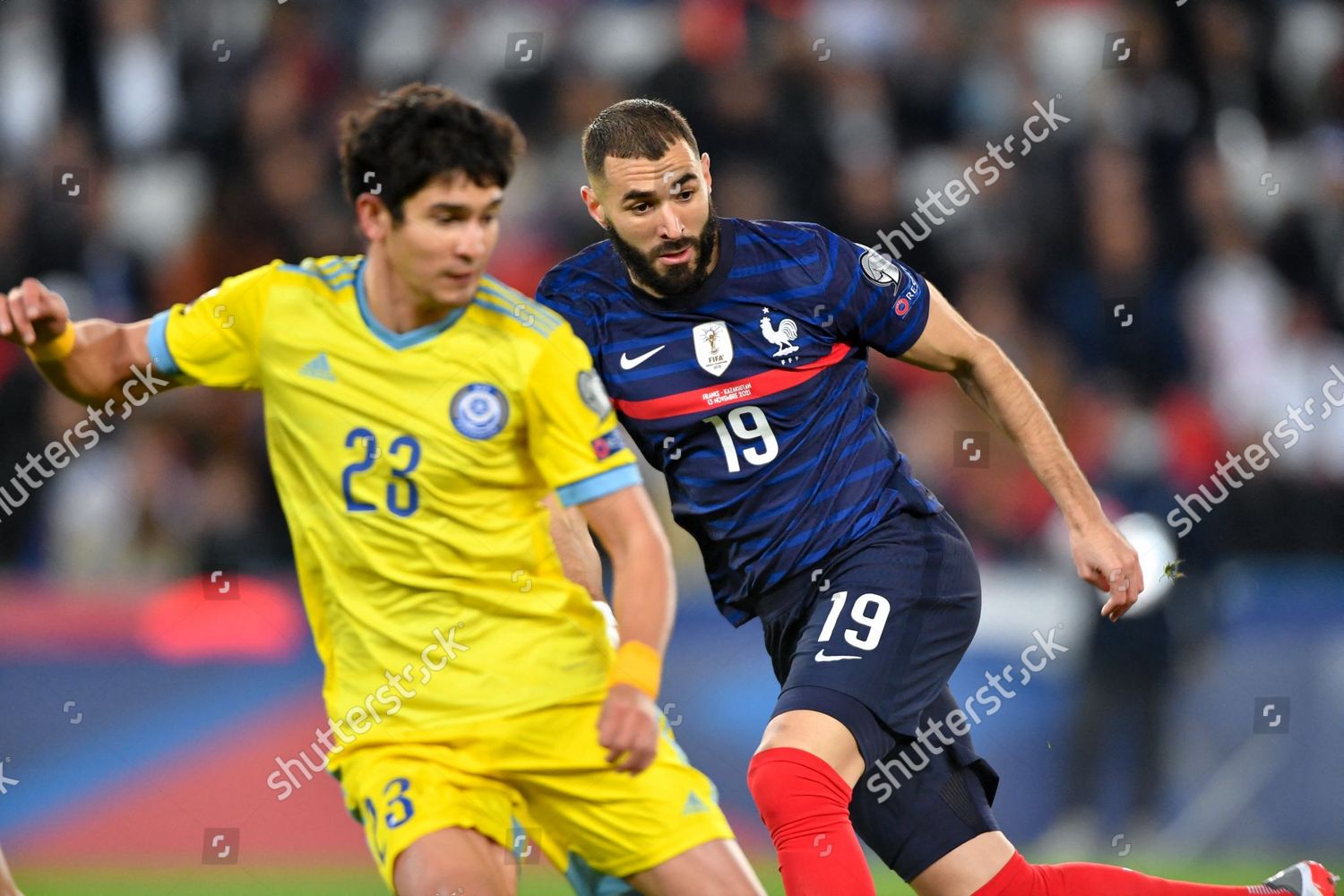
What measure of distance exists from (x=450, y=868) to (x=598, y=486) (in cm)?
87

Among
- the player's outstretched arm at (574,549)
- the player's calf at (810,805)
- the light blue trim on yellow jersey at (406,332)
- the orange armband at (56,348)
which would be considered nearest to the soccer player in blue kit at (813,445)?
the player's calf at (810,805)

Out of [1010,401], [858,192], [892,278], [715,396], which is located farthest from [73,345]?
[858,192]

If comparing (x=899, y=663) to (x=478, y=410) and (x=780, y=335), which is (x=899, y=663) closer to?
(x=780, y=335)

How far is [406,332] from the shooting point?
4.04 metres

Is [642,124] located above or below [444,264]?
above

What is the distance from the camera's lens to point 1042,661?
30.1 feet

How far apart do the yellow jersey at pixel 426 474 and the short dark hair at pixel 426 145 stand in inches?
10.7

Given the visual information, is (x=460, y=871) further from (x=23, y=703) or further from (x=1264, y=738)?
(x=1264, y=738)

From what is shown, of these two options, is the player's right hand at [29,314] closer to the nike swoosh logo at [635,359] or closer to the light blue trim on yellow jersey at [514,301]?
the light blue trim on yellow jersey at [514,301]

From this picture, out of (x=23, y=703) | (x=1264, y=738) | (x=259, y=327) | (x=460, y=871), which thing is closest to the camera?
(x=460, y=871)

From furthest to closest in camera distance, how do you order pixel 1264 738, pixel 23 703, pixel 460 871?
pixel 1264 738 < pixel 23 703 < pixel 460 871

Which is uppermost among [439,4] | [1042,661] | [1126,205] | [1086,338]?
[439,4]

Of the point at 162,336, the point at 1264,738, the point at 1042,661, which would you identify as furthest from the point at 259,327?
the point at 1264,738

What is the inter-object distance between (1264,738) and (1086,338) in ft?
8.20
